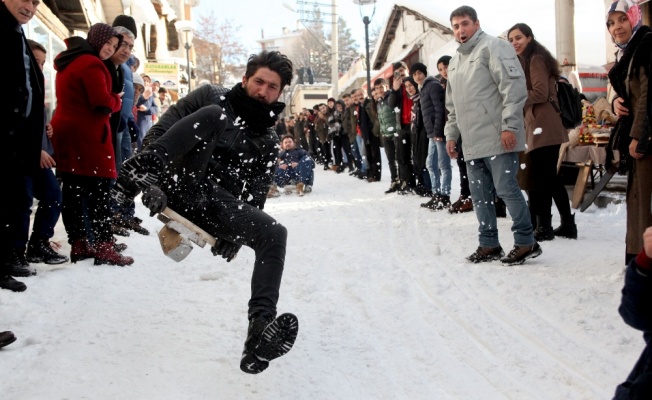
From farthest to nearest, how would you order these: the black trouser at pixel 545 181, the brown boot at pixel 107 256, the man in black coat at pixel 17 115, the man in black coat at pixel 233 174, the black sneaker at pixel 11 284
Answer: the black trouser at pixel 545 181, the brown boot at pixel 107 256, the black sneaker at pixel 11 284, the man in black coat at pixel 17 115, the man in black coat at pixel 233 174

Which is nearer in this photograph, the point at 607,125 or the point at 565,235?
the point at 565,235

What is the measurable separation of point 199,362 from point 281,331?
74cm

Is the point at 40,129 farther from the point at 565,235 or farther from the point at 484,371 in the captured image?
the point at 565,235

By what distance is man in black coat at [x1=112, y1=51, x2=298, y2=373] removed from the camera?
9.40ft

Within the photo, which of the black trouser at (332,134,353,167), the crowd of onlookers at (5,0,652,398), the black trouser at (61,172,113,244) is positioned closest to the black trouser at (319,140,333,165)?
the black trouser at (332,134,353,167)

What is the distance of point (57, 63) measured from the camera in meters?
5.27

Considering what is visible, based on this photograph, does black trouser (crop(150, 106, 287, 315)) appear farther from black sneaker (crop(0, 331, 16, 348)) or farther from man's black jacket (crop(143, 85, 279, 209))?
black sneaker (crop(0, 331, 16, 348))

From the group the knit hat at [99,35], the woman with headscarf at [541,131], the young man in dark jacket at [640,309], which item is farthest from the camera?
the woman with headscarf at [541,131]

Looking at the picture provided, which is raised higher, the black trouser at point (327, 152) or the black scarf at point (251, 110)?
the black scarf at point (251, 110)

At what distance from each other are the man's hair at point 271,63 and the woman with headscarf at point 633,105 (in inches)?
96.7

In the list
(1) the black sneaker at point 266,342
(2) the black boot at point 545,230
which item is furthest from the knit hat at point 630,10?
(1) the black sneaker at point 266,342

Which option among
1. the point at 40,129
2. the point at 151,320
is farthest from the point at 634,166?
the point at 40,129

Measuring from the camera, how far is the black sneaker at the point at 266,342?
2756 millimetres

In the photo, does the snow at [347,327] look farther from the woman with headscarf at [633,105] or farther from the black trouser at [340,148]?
the black trouser at [340,148]
